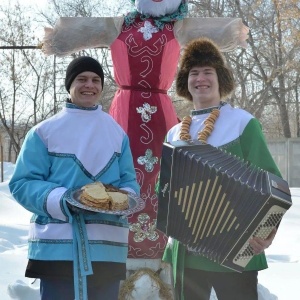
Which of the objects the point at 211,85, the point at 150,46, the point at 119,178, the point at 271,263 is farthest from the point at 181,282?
the point at 271,263

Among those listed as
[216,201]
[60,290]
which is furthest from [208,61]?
[60,290]

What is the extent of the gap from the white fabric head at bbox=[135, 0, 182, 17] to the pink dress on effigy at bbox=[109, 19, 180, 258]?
7cm

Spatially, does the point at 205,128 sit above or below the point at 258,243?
above

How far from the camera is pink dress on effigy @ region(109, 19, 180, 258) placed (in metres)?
2.97

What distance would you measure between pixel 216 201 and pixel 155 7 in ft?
5.19

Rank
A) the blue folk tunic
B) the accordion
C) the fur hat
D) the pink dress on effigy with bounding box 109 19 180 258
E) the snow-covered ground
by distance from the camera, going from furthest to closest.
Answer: the snow-covered ground, the pink dress on effigy with bounding box 109 19 180 258, the fur hat, the blue folk tunic, the accordion

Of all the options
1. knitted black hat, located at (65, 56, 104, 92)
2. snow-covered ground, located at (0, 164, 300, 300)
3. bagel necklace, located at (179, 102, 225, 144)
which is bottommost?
snow-covered ground, located at (0, 164, 300, 300)

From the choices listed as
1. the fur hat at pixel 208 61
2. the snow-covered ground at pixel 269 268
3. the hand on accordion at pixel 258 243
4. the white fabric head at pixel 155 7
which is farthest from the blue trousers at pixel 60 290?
the white fabric head at pixel 155 7

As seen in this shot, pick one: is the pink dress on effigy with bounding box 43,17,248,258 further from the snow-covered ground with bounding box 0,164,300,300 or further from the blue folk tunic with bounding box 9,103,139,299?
the blue folk tunic with bounding box 9,103,139,299

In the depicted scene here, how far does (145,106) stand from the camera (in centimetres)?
302

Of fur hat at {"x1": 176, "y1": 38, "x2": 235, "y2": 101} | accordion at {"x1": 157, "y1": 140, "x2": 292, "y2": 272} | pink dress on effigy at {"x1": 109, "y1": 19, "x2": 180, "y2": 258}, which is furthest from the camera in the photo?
pink dress on effigy at {"x1": 109, "y1": 19, "x2": 180, "y2": 258}

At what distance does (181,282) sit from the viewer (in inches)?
81.4

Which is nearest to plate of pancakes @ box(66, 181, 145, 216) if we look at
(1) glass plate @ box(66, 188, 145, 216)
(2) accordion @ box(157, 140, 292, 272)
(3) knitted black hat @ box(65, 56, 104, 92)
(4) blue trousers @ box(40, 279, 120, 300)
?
(1) glass plate @ box(66, 188, 145, 216)

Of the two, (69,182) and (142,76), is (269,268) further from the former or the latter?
(69,182)
